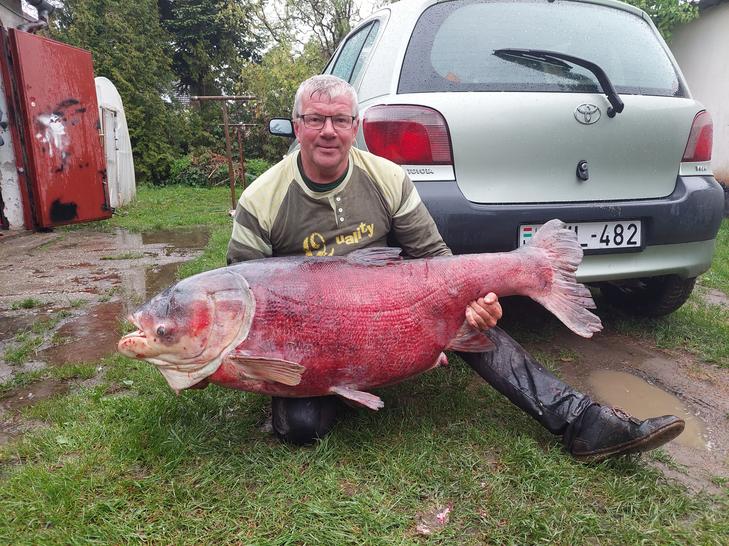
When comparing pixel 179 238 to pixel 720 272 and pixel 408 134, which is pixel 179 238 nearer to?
pixel 408 134

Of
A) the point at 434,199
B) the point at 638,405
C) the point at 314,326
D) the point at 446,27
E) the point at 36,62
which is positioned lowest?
the point at 638,405

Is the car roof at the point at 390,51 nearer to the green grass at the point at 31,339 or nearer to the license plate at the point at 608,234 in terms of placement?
the license plate at the point at 608,234

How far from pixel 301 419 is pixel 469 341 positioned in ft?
2.48

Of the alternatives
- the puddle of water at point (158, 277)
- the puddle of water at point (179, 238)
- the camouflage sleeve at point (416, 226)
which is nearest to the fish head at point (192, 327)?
the camouflage sleeve at point (416, 226)

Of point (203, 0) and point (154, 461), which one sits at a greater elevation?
point (203, 0)

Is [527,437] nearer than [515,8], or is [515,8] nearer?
[527,437]

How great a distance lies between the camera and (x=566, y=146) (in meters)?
2.70

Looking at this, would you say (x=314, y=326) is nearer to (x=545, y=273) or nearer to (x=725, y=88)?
(x=545, y=273)

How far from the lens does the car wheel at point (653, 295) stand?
3.36 metres

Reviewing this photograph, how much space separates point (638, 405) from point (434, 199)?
4.77ft

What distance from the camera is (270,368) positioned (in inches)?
73.2

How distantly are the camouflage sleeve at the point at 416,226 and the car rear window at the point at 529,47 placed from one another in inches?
22.9

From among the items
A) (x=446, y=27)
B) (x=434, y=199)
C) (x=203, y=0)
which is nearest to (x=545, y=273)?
(x=434, y=199)

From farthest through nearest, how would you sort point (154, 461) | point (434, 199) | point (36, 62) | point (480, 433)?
point (36, 62), point (434, 199), point (480, 433), point (154, 461)
